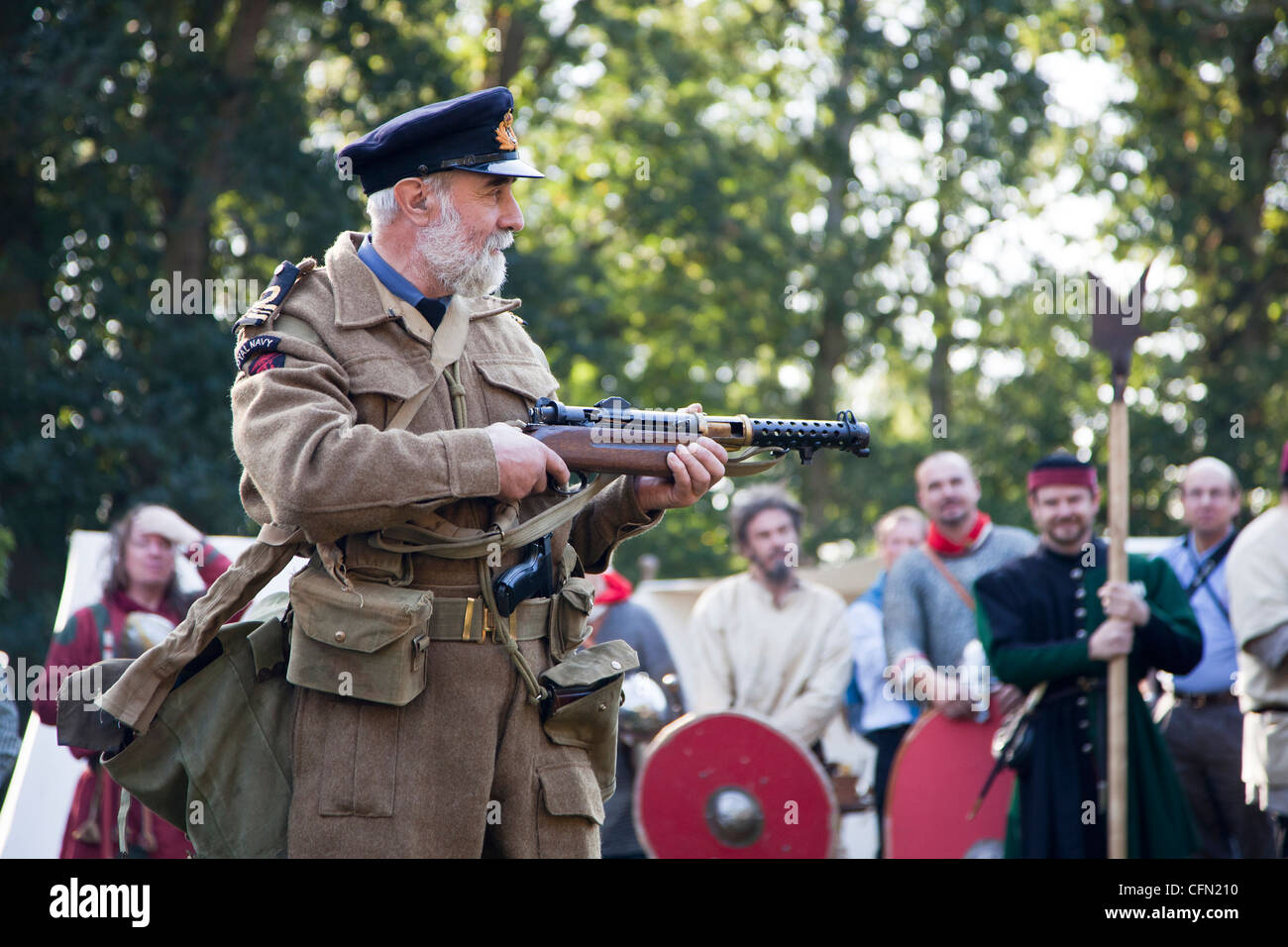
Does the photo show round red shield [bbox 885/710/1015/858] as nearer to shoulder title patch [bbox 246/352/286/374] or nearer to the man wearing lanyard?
the man wearing lanyard

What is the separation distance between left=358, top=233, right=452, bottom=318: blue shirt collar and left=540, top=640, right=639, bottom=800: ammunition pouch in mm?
759

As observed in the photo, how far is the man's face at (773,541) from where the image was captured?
741cm

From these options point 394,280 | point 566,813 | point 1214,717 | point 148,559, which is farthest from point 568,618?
point 1214,717

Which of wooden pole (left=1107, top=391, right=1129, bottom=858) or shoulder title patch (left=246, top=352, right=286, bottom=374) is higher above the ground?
shoulder title patch (left=246, top=352, right=286, bottom=374)

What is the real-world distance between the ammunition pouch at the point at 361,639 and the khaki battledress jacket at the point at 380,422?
0.08m

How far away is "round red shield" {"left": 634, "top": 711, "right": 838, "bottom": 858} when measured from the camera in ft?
21.4

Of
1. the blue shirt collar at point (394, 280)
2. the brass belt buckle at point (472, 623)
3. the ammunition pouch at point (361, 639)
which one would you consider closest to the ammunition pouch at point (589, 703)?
the brass belt buckle at point (472, 623)

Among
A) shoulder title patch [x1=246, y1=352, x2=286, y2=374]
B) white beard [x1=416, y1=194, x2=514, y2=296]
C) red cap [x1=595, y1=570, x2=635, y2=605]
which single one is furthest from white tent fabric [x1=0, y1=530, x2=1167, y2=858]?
white beard [x1=416, y1=194, x2=514, y2=296]

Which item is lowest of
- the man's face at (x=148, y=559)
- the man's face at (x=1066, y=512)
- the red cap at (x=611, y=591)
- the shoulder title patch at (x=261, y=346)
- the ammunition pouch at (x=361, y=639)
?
the ammunition pouch at (x=361, y=639)

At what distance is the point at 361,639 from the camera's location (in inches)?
115

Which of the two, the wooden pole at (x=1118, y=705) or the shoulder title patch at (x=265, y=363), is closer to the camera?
the shoulder title patch at (x=265, y=363)

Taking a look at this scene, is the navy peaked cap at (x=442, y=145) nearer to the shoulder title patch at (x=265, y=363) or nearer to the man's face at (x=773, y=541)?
the shoulder title patch at (x=265, y=363)

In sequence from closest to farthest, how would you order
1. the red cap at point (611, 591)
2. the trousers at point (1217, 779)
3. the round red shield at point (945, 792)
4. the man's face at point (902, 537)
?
the round red shield at point (945, 792), the trousers at point (1217, 779), the red cap at point (611, 591), the man's face at point (902, 537)
